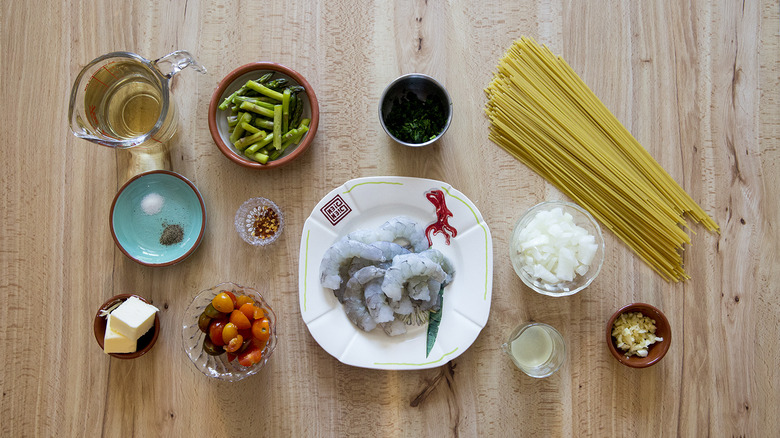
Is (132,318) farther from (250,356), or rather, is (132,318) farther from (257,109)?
(257,109)

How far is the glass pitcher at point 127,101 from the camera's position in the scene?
1.72 m

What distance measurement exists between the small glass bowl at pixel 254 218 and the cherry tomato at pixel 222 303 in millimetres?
253

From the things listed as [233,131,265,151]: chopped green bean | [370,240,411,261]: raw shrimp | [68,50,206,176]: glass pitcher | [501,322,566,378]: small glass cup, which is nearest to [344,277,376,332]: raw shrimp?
[370,240,411,261]: raw shrimp

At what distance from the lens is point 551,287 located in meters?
1.79

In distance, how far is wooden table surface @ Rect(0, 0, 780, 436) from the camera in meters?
1.88

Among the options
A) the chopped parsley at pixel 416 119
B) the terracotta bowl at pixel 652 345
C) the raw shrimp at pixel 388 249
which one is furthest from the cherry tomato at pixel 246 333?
the terracotta bowl at pixel 652 345

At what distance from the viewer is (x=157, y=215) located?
1.87m

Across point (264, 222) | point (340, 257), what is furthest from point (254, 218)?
point (340, 257)

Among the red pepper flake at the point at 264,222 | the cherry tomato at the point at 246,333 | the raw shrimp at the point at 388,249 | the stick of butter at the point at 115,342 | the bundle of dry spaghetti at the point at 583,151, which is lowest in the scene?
the stick of butter at the point at 115,342

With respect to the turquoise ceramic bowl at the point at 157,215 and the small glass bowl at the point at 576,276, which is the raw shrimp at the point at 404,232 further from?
the turquoise ceramic bowl at the point at 157,215

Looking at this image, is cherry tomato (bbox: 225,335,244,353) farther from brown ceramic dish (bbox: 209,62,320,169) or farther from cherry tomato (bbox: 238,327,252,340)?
brown ceramic dish (bbox: 209,62,320,169)

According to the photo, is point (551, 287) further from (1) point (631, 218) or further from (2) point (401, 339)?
(2) point (401, 339)

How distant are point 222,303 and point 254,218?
1.19 feet

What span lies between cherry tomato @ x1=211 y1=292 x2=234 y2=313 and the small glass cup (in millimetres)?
1026
